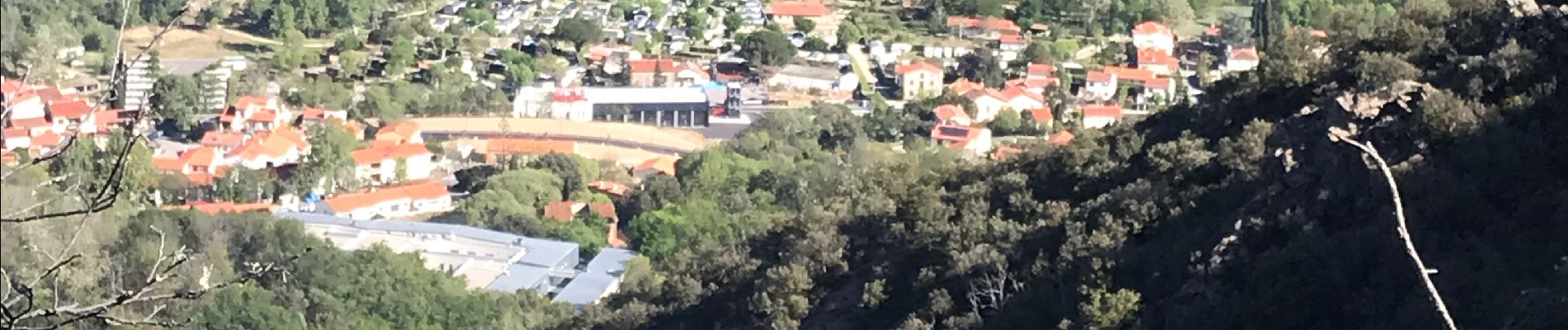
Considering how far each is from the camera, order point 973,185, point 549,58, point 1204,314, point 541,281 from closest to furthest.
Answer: point 1204,314
point 973,185
point 541,281
point 549,58

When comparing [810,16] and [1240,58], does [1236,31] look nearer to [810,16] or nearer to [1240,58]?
[1240,58]

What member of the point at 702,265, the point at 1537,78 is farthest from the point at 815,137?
the point at 1537,78

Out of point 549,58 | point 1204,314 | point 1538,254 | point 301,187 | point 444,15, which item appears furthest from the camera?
point 444,15

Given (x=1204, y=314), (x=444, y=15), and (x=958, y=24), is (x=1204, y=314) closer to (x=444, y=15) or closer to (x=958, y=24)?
(x=958, y=24)

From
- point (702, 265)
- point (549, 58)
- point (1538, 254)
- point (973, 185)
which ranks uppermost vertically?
point (1538, 254)

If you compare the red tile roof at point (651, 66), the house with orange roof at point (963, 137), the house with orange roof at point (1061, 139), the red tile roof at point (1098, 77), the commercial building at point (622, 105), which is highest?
the house with orange roof at point (1061, 139)

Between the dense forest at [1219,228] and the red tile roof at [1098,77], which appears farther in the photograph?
the red tile roof at [1098,77]

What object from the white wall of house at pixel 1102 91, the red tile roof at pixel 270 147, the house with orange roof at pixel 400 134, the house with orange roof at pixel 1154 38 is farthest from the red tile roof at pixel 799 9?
the red tile roof at pixel 270 147

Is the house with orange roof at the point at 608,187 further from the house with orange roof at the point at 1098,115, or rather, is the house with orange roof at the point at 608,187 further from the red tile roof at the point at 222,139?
the house with orange roof at the point at 1098,115
